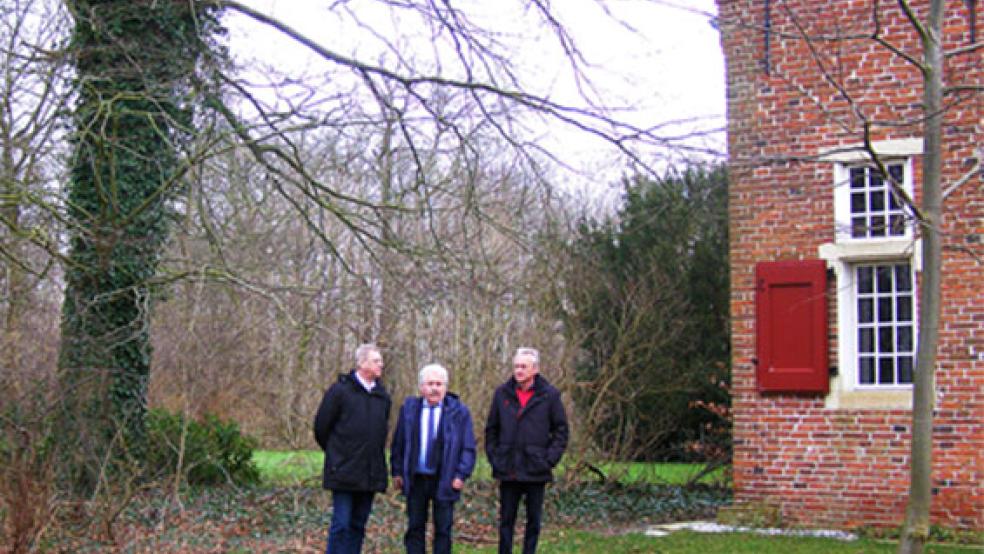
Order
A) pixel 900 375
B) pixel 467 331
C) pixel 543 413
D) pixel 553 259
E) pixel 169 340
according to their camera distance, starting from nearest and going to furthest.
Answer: pixel 543 413 → pixel 900 375 → pixel 169 340 → pixel 467 331 → pixel 553 259

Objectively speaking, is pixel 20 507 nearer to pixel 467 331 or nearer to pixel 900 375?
pixel 900 375

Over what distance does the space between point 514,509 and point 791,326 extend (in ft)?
14.6

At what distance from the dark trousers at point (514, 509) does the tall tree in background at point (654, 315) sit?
23.1 feet

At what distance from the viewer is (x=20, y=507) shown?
7801 millimetres

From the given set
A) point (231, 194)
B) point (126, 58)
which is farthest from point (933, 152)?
point (126, 58)

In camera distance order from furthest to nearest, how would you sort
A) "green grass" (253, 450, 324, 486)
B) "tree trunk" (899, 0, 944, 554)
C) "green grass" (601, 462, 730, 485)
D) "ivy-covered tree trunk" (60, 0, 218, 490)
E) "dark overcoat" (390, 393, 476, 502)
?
"green grass" (601, 462, 730, 485), "green grass" (253, 450, 324, 486), "ivy-covered tree trunk" (60, 0, 218, 490), "dark overcoat" (390, 393, 476, 502), "tree trunk" (899, 0, 944, 554)

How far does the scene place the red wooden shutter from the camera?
1191 cm

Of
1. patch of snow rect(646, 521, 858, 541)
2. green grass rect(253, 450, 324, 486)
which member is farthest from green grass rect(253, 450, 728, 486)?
patch of snow rect(646, 521, 858, 541)

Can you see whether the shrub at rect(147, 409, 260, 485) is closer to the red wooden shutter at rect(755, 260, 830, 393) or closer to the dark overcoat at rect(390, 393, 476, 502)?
the dark overcoat at rect(390, 393, 476, 502)

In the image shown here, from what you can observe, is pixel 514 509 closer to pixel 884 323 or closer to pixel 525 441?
pixel 525 441

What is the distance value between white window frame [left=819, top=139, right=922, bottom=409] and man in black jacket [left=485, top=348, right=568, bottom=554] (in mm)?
4219

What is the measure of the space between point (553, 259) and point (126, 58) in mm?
7760

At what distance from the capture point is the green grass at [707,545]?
10.5 m

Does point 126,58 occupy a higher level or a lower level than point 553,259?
higher
